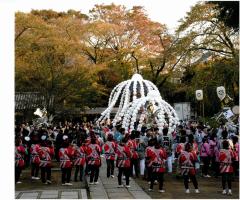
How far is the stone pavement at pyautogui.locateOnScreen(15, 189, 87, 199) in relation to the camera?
934 cm

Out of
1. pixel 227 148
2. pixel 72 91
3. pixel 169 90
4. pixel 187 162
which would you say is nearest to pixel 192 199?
pixel 187 162

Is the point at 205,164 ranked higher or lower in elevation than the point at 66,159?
lower

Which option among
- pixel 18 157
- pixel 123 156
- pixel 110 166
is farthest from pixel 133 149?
pixel 18 157

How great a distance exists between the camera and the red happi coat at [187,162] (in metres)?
9.66

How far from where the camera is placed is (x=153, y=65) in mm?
29938

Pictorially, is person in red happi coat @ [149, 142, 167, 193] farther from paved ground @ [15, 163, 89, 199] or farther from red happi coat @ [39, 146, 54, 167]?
red happi coat @ [39, 146, 54, 167]

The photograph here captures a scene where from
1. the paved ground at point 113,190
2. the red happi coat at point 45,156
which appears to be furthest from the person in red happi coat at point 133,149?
the red happi coat at point 45,156

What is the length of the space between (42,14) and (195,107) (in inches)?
579

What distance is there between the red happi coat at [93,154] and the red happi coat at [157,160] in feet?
4.94

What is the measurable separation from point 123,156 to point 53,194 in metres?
1.98

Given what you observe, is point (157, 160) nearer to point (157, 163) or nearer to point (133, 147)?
point (157, 163)

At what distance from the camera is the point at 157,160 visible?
9961mm

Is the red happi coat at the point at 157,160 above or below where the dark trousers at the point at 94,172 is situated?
above

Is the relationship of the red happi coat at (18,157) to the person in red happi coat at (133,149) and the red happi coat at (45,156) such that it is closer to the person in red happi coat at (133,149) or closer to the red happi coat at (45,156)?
the red happi coat at (45,156)
